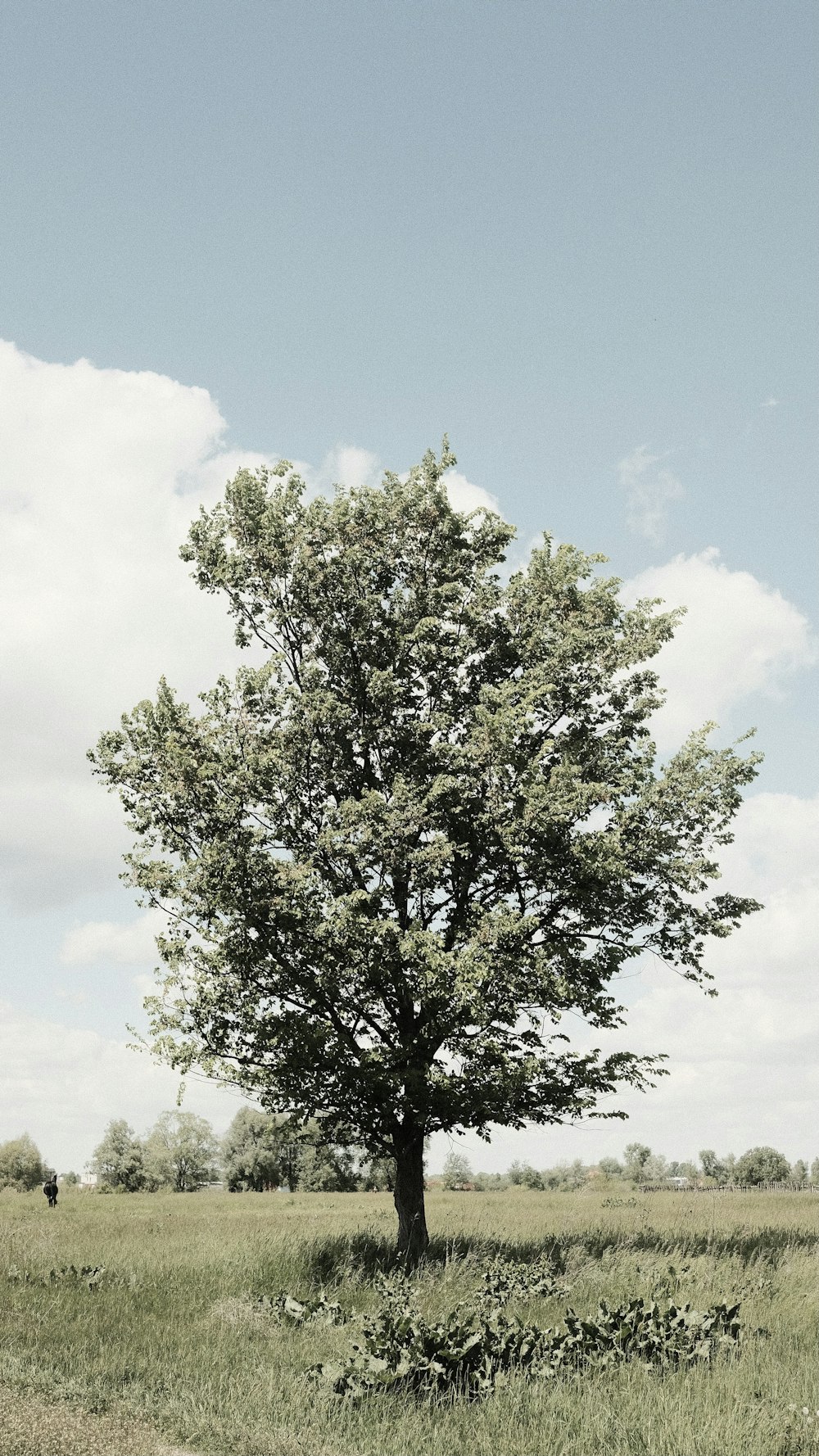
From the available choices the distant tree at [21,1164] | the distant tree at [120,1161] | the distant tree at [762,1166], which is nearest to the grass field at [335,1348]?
the distant tree at [120,1161]

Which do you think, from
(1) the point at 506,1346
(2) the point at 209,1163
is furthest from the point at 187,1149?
(1) the point at 506,1346

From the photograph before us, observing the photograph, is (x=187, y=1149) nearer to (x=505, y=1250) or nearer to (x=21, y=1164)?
(x=21, y=1164)

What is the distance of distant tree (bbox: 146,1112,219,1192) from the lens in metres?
93.2

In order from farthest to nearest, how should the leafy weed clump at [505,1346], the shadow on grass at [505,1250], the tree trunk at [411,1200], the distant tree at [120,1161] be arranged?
the distant tree at [120,1161] < the tree trunk at [411,1200] < the shadow on grass at [505,1250] < the leafy weed clump at [505,1346]

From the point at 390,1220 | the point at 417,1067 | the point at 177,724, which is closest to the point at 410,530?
the point at 177,724

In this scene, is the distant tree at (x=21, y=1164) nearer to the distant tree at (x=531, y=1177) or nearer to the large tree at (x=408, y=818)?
the distant tree at (x=531, y=1177)

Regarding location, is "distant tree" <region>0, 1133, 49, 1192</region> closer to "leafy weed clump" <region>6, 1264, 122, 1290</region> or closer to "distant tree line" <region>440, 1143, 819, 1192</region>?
"distant tree line" <region>440, 1143, 819, 1192</region>

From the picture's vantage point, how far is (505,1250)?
60.8 ft

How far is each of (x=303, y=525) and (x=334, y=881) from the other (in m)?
7.41

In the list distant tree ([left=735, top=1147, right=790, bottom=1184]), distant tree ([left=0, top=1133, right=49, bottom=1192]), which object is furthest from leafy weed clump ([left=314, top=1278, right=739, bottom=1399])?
distant tree ([left=735, top=1147, right=790, bottom=1184])

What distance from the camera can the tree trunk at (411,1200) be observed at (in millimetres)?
18016

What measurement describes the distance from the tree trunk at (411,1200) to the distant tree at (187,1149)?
83059mm

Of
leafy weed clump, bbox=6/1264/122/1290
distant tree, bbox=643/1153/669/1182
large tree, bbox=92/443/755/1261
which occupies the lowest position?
distant tree, bbox=643/1153/669/1182

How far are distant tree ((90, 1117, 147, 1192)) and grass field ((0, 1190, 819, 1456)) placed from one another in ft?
205
